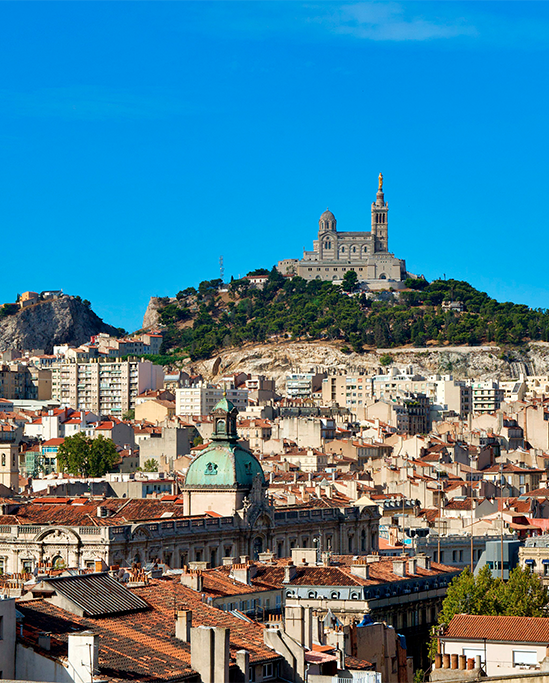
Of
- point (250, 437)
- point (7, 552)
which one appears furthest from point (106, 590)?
point (250, 437)

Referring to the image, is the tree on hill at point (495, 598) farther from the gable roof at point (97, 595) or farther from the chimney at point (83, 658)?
the chimney at point (83, 658)

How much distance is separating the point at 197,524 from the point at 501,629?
38.2 m

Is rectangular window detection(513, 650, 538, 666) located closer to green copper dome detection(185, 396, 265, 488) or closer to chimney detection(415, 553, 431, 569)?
chimney detection(415, 553, 431, 569)

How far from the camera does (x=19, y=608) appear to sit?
31109 millimetres

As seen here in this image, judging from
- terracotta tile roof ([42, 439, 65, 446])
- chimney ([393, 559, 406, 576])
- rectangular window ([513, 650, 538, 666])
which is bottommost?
rectangular window ([513, 650, 538, 666])

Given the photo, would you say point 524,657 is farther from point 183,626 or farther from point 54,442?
point 54,442

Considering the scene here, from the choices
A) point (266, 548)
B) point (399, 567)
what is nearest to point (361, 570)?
point (399, 567)

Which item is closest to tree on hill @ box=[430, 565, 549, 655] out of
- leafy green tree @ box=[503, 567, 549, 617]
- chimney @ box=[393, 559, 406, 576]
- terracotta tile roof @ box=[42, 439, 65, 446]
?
leafy green tree @ box=[503, 567, 549, 617]

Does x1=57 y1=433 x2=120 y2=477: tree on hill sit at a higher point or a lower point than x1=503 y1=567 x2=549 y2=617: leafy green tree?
higher

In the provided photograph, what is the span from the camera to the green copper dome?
8056 cm

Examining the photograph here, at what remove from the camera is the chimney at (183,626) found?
3300cm

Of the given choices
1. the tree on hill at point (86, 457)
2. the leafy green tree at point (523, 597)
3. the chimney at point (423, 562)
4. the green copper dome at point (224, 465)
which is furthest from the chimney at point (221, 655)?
the tree on hill at point (86, 457)

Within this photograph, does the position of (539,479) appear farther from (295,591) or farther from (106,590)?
(106,590)

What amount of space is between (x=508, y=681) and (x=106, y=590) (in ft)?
43.4
